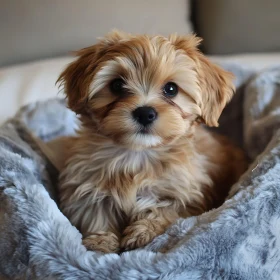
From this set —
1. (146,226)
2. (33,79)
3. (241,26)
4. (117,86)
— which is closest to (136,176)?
(146,226)

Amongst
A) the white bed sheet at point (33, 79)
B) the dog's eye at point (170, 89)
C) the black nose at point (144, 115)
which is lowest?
the white bed sheet at point (33, 79)

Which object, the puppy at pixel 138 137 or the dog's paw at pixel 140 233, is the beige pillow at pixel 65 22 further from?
the dog's paw at pixel 140 233

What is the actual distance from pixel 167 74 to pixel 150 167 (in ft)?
0.94

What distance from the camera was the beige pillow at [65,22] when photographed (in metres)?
2.50

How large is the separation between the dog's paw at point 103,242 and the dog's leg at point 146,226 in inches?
0.9

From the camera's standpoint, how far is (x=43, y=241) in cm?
115

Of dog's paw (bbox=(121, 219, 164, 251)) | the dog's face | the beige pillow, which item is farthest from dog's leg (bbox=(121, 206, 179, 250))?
the beige pillow

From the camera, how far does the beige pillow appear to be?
8.20 ft

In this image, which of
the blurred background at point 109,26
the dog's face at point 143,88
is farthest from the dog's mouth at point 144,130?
the blurred background at point 109,26

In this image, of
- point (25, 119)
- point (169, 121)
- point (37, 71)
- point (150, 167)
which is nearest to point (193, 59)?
point (169, 121)

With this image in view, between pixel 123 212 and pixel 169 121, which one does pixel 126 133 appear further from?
pixel 123 212

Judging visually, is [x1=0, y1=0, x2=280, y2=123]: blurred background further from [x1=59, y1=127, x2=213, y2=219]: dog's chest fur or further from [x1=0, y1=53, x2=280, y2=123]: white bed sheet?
[x1=59, y1=127, x2=213, y2=219]: dog's chest fur

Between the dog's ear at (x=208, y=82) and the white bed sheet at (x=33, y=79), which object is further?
the white bed sheet at (x=33, y=79)

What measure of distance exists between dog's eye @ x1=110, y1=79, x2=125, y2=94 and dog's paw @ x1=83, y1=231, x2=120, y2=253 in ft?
1.30
